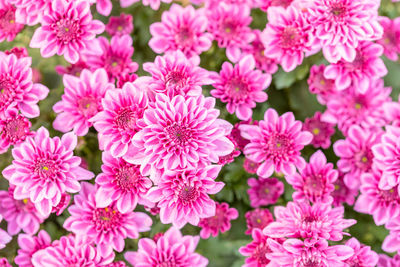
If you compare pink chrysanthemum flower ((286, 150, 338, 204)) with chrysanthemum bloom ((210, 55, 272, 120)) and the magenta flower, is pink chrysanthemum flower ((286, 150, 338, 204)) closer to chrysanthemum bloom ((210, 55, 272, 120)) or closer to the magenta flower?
chrysanthemum bloom ((210, 55, 272, 120))

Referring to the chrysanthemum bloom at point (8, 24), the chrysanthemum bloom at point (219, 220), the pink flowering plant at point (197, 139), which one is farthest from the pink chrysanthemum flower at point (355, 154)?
the chrysanthemum bloom at point (8, 24)

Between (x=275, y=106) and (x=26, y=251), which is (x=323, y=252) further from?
(x=26, y=251)

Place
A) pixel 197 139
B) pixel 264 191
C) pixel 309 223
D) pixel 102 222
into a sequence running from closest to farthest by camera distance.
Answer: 1. pixel 197 139
2. pixel 309 223
3. pixel 102 222
4. pixel 264 191

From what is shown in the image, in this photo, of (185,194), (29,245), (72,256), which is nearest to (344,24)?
(185,194)

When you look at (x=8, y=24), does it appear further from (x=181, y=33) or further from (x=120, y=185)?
(x=120, y=185)

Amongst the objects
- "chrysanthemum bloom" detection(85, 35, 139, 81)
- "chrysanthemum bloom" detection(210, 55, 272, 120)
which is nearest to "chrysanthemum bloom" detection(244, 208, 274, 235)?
"chrysanthemum bloom" detection(210, 55, 272, 120)

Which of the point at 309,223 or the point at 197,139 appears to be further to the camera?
the point at 309,223

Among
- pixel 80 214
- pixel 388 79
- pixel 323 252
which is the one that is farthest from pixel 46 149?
pixel 388 79
